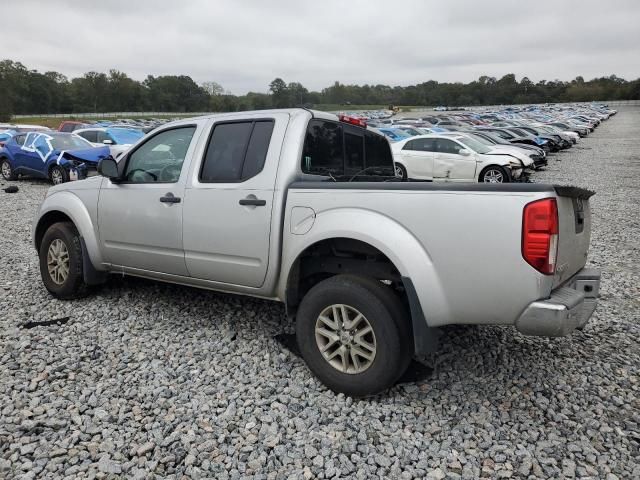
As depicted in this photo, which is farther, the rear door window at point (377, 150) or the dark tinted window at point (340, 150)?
the rear door window at point (377, 150)

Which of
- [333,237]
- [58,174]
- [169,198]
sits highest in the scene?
[169,198]

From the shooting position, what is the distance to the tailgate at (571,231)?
113 inches

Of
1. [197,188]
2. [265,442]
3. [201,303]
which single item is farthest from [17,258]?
[265,442]

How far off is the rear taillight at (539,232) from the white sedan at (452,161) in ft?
39.3

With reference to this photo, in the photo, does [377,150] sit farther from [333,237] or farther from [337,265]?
[333,237]

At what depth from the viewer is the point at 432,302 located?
294 centimetres

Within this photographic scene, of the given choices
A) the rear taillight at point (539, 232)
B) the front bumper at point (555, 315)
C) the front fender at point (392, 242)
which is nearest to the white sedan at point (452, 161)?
the front fender at point (392, 242)

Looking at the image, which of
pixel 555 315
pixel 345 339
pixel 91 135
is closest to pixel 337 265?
pixel 345 339

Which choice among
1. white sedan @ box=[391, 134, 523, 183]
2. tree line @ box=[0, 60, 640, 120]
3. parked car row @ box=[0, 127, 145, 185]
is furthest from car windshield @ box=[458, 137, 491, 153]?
tree line @ box=[0, 60, 640, 120]

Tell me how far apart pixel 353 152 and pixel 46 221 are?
3.43m

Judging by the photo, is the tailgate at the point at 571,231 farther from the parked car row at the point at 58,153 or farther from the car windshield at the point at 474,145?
the car windshield at the point at 474,145

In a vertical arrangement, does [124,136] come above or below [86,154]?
above

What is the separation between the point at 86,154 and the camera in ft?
45.5

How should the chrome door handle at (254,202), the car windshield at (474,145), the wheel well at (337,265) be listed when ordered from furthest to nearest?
the car windshield at (474,145) < the chrome door handle at (254,202) < the wheel well at (337,265)
